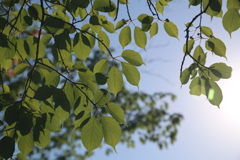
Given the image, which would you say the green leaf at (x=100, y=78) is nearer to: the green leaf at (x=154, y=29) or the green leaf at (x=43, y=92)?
the green leaf at (x=43, y=92)

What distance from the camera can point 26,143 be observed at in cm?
115

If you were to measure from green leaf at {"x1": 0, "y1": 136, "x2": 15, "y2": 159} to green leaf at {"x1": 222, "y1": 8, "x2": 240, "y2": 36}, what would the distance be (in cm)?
101

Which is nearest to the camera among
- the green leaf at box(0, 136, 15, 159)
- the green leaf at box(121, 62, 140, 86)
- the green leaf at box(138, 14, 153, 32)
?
the green leaf at box(0, 136, 15, 159)

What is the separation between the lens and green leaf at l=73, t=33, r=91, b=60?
1.24 metres

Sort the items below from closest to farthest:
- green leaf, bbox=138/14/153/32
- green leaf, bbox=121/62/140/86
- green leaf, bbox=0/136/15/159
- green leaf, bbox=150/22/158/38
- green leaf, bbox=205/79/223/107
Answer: green leaf, bbox=0/136/15/159, green leaf, bbox=205/79/223/107, green leaf, bbox=121/62/140/86, green leaf, bbox=138/14/153/32, green leaf, bbox=150/22/158/38

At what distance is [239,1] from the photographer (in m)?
1.13

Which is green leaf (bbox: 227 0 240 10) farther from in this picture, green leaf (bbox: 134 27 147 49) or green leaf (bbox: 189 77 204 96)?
green leaf (bbox: 134 27 147 49)

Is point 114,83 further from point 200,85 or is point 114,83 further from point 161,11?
point 161,11

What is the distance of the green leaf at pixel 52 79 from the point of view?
1167 millimetres

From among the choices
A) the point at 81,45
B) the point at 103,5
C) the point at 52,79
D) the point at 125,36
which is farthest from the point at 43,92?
the point at 125,36

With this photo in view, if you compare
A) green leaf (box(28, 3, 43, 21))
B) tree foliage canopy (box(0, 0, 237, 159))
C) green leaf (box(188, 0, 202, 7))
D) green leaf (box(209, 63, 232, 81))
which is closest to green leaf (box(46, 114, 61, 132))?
tree foliage canopy (box(0, 0, 237, 159))

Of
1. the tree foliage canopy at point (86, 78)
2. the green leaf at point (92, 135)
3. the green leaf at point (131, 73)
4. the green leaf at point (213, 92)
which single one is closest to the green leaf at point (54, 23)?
the tree foliage canopy at point (86, 78)

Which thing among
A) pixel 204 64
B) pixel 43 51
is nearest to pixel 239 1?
pixel 204 64

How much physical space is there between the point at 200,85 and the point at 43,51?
0.82 m
